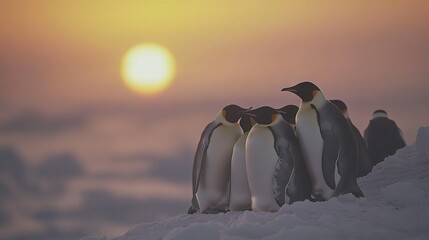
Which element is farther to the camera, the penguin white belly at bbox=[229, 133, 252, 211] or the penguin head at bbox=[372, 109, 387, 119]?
the penguin head at bbox=[372, 109, 387, 119]

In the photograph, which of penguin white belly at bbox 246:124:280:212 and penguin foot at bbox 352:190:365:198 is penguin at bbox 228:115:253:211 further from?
penguin foot at bbox 352:190:365:198

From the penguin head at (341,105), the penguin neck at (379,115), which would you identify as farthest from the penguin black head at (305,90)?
the penguin neck at (379,115)

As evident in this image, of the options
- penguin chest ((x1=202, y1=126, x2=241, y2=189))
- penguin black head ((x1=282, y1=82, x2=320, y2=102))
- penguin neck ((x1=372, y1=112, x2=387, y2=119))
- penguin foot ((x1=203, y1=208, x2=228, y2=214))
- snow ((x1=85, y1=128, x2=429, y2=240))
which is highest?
penguin black head ((x1=282, y1=82, x2=320, y2=102))

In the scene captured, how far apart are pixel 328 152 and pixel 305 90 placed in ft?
3.65

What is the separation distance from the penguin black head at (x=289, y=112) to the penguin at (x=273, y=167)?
116 centimetres

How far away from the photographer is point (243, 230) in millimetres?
9695

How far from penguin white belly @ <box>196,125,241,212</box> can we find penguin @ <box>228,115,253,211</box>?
13.3 inches

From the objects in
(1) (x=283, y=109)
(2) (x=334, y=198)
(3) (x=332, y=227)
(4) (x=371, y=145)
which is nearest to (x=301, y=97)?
(1) (x=283, y=109)

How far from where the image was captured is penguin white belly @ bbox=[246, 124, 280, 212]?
11617 millimetres

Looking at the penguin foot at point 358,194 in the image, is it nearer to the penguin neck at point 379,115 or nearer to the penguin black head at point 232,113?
the penguin black head at point 232,113

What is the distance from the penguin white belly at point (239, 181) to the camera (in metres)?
12.2

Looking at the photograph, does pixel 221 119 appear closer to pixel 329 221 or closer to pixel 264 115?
pixel 264 115

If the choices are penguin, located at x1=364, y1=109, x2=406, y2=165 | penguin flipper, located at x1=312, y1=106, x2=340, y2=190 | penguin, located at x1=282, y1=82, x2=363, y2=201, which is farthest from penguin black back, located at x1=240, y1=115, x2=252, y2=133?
penguin, located at x1=364, y1=109, x2=406, y2=165

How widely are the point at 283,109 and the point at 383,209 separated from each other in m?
2.88
